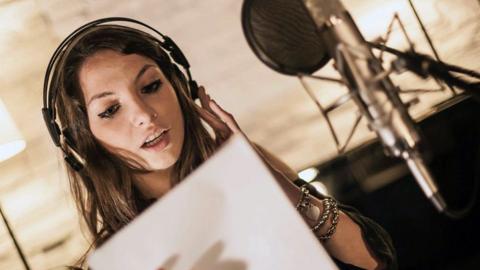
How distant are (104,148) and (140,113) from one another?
0.20 meters

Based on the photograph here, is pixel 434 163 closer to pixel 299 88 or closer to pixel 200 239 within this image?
pixel 299 88

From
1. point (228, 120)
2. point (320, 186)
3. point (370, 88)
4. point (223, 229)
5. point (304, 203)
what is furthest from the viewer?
point (320, 186)

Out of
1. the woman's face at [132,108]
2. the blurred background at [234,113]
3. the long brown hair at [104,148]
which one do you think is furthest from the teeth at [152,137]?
the blurred background at [234,113]

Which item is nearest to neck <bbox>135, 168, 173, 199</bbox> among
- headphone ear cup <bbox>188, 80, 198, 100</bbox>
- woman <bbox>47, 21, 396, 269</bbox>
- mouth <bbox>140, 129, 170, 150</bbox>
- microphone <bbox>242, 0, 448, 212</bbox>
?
woman <bbox>47, 21, 396, 269</bbox>

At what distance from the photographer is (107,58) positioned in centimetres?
116

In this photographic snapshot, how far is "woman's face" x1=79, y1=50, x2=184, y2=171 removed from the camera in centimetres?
113

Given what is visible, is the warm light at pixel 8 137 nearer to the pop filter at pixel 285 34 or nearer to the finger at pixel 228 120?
the finger at pixel 228 120

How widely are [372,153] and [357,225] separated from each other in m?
0.36

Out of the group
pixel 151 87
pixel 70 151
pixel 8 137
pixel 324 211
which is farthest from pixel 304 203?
pixel 8 137

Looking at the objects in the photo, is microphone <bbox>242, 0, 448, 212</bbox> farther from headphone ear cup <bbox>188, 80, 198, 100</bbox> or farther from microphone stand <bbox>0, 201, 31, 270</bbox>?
microphone stand <bbox>0, 201, 31, 270</bbox>

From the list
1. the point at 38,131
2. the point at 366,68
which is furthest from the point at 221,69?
the point at 366,68

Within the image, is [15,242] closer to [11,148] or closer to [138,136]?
[11,148]

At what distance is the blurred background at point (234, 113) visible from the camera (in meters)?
1.38

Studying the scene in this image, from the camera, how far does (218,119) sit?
1.22 m
